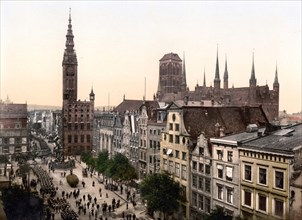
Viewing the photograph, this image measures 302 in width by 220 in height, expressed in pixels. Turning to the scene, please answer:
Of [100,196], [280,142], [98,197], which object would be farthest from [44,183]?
[280,142]

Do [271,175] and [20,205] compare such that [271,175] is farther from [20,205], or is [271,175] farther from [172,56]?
[172,56]

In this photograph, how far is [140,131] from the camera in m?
64.9

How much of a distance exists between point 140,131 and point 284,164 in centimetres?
3701

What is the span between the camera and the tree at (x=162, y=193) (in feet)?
135

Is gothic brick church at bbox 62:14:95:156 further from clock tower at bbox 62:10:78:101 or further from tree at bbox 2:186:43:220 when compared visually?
tree at bbox 2:186:43:220

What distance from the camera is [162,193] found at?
40969 millimetres

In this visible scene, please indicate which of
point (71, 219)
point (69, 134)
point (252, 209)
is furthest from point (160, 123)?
point (69, 134)

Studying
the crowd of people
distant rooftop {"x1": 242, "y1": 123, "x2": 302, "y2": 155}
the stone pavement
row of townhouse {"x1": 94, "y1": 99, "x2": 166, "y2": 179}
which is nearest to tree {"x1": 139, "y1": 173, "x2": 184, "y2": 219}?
the stone pavement

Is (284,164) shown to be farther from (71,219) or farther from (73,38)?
(73,38)

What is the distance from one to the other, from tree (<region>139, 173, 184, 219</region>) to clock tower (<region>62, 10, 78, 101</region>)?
74.1 meters

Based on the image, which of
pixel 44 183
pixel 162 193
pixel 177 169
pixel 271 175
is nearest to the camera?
pixel 271 175

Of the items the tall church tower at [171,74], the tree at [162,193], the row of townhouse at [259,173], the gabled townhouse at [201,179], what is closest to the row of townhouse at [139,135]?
the gabled townhouse at [201,179]

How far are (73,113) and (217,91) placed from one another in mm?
44568

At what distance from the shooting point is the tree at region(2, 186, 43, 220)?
116 feet
